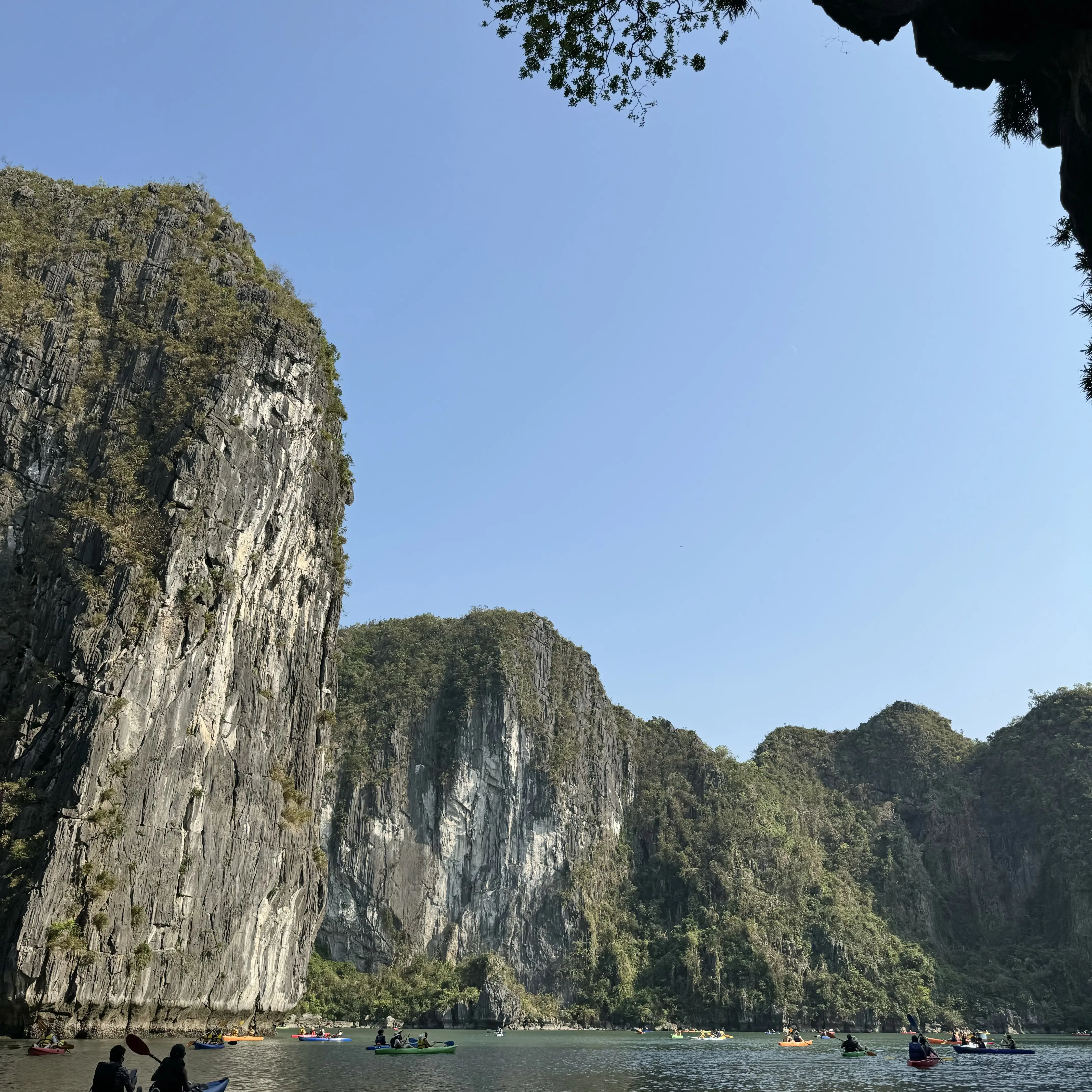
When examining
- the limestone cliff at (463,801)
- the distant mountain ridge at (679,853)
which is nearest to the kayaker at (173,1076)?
the distant mountain ridge at (679,853)

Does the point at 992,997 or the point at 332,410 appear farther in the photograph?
the point at 992,997

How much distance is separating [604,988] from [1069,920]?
57.5m

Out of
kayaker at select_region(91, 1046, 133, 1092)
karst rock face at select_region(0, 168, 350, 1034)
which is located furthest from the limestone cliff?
kayaker at select_region(91, 1046, 133, 1092)

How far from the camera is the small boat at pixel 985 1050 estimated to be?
49250 millimetres

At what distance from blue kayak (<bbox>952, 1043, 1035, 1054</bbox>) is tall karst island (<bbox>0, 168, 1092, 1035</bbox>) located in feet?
124

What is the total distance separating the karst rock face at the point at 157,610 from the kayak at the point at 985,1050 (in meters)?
37.5

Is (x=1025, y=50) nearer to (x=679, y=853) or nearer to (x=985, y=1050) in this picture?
(x=985, y=1050)

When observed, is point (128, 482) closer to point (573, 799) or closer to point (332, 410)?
point (332, 410)

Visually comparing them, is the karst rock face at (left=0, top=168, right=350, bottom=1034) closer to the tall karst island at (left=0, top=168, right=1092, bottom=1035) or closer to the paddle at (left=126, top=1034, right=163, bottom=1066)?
the tall karst island at (left=0, top=168, right=1092, bottom=1035)

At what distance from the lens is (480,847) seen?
9919 centimetres

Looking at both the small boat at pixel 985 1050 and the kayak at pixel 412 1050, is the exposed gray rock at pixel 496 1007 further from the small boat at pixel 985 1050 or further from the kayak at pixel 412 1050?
the small boat at pixel 985 1050

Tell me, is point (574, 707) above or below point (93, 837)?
above

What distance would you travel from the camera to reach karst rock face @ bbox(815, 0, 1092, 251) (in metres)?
10.8

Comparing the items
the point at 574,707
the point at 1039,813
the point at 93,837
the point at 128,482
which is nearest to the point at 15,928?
the point at 93,837
